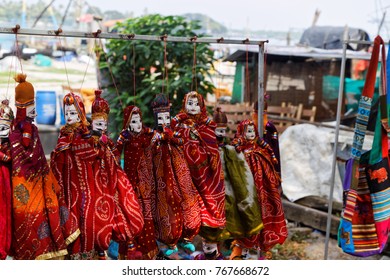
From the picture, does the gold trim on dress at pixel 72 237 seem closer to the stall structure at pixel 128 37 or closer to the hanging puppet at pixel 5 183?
the hanging puppet at pixel 5 183

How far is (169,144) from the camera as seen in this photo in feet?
9.37

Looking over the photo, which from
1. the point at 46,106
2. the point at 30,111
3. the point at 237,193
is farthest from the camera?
the point at 46,106

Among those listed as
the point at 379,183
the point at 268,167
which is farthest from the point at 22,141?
the point at 379,183

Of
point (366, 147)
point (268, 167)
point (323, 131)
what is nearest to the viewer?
point (268, 167)

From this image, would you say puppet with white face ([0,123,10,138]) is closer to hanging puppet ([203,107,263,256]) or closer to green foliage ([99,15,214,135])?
hanging puppet ([203,107,263,256])

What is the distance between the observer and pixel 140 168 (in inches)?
110

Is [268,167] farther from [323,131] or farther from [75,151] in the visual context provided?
[323,131]

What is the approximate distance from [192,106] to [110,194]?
2.38 ft

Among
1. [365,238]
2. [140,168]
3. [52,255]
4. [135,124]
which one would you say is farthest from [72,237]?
[365,238]

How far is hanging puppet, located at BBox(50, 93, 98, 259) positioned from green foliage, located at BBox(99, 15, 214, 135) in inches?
96.0

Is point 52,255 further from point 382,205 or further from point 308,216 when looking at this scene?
point 308,216

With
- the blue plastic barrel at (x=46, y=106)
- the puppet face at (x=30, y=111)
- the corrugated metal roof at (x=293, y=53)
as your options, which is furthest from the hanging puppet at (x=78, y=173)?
the corrugated metal roof at (x=293, y=53)

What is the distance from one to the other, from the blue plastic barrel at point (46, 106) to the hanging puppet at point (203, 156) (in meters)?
3.02

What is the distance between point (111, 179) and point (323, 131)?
164 inches
